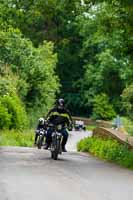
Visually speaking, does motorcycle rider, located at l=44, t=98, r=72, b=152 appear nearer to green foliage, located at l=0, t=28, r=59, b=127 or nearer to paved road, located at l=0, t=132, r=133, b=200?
paved road, located at l=0, t=132, r=133, b=200

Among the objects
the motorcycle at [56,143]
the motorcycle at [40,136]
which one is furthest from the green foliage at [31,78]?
the motorcycle at [56,143]

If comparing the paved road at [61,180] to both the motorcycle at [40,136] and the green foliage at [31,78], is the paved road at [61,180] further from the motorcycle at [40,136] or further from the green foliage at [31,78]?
the green foliage at [31,78]

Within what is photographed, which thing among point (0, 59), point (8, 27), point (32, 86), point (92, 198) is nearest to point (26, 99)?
point (32, 86)

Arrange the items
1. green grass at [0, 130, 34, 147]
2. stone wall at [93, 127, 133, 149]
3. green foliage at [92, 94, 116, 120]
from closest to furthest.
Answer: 1. stone wall at [93, 127, 133, 149]
2. green grass at [0, 130, 34, 147]
3. green foliage at [92, 94, 116, 120]

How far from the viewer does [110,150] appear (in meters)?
21.7

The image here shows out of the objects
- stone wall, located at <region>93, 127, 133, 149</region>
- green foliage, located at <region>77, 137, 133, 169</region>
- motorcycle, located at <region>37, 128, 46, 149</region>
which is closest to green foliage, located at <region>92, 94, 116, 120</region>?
motorcycle, located at <region>37, 128, 46, 149</region>

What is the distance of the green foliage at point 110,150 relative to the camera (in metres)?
19.2

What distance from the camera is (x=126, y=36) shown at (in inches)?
822

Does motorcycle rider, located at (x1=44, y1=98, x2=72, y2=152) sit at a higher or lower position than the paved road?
higher

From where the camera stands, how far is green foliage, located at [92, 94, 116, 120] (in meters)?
73.4

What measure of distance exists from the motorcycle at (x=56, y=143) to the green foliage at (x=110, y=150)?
1.97 meters

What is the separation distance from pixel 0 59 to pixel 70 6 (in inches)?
448

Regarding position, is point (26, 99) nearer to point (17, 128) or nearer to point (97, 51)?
point (17, 128)

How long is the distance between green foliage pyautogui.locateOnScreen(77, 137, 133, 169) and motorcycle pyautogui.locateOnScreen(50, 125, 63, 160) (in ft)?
6.47
